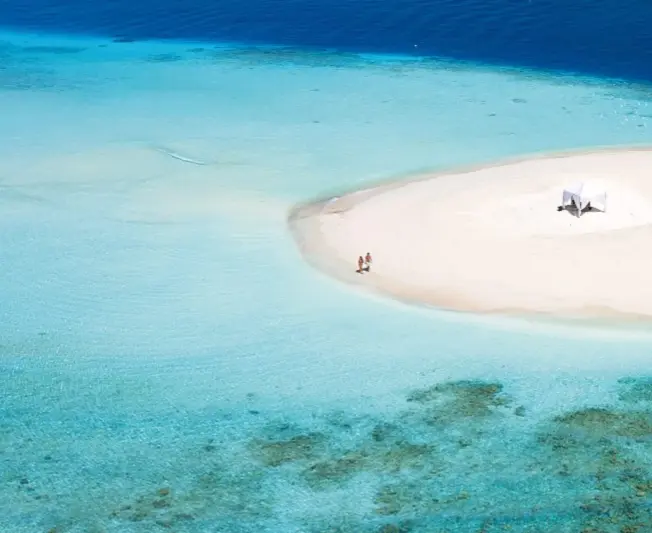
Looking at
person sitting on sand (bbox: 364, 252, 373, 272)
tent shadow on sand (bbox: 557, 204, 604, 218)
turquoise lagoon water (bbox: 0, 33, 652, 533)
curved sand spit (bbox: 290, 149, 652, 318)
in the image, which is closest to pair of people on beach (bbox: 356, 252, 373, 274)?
person sitting on sand (bbox: 364, 252, 373, 272)

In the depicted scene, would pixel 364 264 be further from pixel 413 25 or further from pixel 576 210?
pixel 413 25

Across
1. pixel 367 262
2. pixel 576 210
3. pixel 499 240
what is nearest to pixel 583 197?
pixel 576 210

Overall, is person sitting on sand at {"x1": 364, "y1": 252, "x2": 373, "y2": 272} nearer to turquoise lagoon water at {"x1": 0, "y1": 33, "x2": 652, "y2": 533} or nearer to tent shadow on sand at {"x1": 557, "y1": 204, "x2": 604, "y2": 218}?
turquoise lagoon water at {"x1": 0, "y1": 33, "x2": 652, "y2": 533}

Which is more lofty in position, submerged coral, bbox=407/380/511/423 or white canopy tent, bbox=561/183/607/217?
white canopy tent, bbox=561/183/607/217

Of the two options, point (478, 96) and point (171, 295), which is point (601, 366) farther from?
point (478, 96)

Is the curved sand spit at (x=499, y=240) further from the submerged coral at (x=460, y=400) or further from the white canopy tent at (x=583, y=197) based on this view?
the submerged coral at (x=460, y=400)

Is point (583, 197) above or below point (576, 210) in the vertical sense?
above

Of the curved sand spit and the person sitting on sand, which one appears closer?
the curved sand spit
